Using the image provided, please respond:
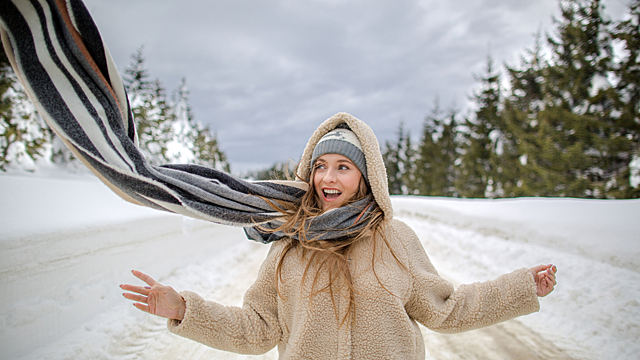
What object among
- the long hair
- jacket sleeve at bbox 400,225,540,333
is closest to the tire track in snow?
jacket sleeve at bbox 400,225,540,333

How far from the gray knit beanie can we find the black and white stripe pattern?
2.33 feet

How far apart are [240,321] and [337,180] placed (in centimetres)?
88

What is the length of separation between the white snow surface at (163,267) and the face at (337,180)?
1863 mm

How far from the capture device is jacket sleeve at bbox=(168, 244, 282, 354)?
1.34m

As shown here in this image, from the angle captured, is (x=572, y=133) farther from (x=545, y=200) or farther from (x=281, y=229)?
(x=281, y=229)

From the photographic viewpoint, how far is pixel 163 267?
15.3 ft

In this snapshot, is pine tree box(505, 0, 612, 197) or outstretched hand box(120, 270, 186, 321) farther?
pine tree box(505, 0, 612, 197)

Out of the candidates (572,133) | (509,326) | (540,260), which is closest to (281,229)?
(509,326)

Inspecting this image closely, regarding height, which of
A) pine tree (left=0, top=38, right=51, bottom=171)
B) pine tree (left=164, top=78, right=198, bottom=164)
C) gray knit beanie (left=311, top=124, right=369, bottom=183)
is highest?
pine tree (left=164, top=78, right=198, bottom=164)

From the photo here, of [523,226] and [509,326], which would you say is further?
[523,226]

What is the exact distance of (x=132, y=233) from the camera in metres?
4.44

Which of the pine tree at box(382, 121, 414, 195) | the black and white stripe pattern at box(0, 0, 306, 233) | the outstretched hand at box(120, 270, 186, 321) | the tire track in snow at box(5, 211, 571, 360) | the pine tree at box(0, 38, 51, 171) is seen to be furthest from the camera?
the pine tree at box(382, 121, 414, 195)

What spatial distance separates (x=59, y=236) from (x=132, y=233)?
1.32 meters

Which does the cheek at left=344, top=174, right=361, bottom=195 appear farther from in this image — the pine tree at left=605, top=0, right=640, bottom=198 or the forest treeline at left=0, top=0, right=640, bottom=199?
the pine tree at left=605, top=0, right=640, bottom=198
